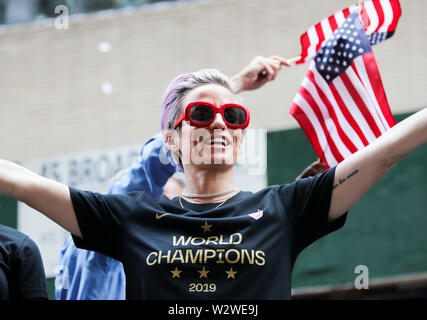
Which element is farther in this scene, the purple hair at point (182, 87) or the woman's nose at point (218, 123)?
the purple hair at point (182, 87)

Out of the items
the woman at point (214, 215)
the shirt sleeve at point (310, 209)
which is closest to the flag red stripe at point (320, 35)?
the woman at point (214, 215)

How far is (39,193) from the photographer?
2494mm

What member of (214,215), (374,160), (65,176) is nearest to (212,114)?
(214,215)

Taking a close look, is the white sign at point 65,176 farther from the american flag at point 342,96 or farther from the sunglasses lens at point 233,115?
the sunglasses lens at point 233,115

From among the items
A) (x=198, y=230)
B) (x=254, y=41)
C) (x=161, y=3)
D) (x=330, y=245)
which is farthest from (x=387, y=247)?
(x=198, y=230)

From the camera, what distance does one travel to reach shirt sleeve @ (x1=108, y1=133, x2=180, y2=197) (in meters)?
3.52

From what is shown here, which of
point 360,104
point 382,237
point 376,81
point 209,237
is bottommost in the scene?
point 382,237

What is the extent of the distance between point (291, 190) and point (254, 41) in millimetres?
6156

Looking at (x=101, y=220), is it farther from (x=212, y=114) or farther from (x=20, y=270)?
(x=212, y=114)

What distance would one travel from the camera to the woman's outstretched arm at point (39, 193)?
8.14 feet

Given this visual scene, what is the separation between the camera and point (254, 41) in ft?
28.2

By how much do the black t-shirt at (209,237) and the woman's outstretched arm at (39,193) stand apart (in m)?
0.03

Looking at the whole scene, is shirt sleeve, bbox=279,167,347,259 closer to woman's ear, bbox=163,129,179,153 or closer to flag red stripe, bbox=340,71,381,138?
woman's ear, bbox=163,129,179,153

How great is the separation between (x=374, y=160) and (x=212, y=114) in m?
0.63
